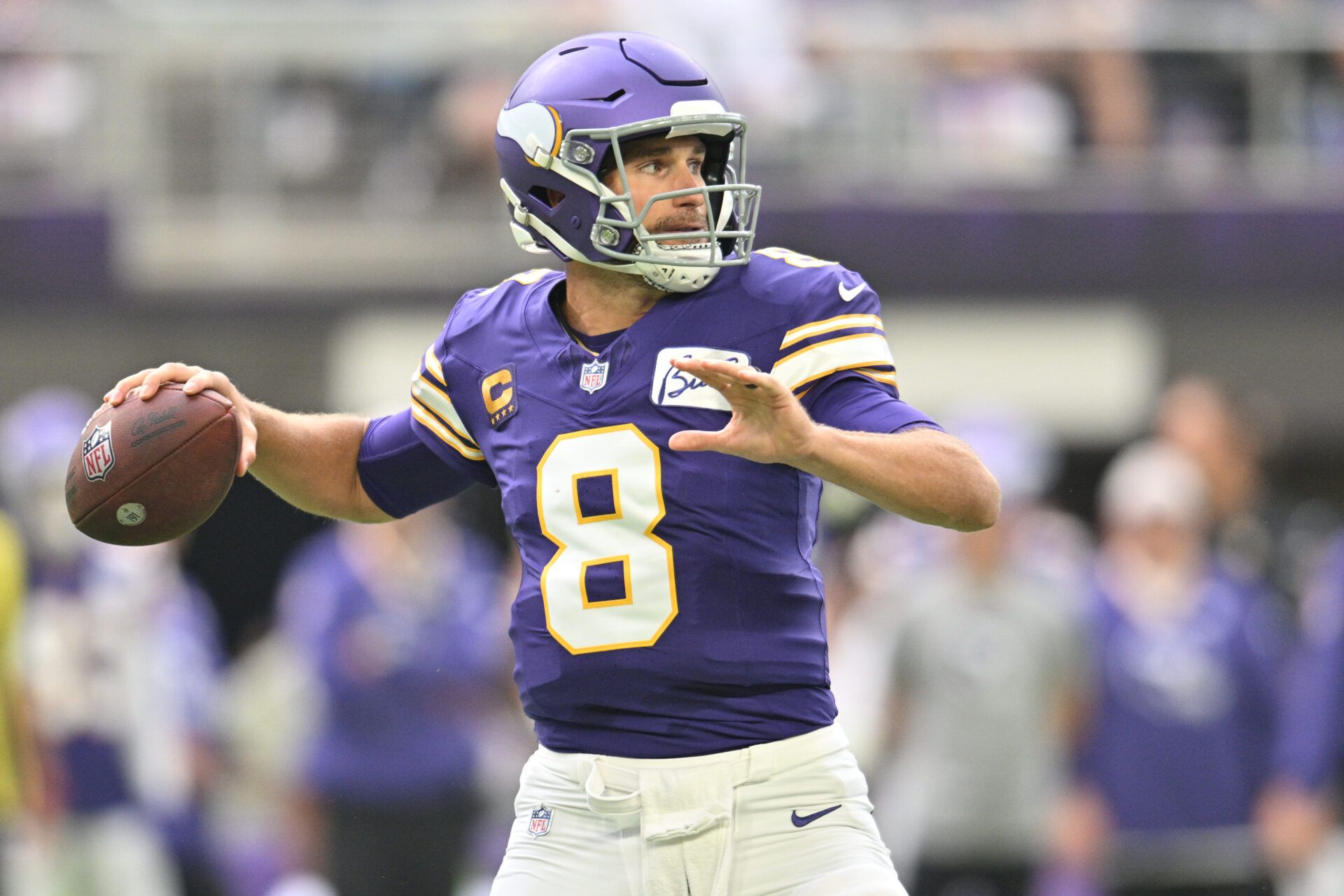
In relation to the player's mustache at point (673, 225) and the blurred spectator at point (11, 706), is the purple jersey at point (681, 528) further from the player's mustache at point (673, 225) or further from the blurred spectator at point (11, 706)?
the blurred spectator at point (11, 706)

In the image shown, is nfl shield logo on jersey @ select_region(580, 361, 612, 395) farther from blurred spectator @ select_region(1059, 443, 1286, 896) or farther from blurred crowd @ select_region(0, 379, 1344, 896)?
blurred spectator @ select_region(1059, 443, 1286, 896)

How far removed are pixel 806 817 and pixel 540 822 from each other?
1.52 ft

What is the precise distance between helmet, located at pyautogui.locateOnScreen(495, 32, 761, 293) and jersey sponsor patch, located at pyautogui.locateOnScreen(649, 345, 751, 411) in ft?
0.49

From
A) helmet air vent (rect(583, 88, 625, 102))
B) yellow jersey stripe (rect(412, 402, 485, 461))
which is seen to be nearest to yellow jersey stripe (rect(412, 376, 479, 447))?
yellow jersey stripe (rect(412, 402, 485, 461))

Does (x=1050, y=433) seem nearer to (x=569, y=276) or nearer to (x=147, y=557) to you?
(x=147, y=557)

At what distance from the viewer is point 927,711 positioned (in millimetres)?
6910

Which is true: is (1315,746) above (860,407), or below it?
below

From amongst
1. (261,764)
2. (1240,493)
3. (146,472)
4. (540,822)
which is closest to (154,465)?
(146,472)

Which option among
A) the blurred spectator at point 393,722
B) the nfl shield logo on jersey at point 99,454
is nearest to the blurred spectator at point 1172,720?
the blurred spectator at point 393,722

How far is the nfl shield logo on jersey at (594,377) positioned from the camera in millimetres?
3406

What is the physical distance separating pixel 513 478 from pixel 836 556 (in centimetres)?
548

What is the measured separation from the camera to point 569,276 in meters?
3.71

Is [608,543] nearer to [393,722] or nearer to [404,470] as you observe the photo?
[404,470]

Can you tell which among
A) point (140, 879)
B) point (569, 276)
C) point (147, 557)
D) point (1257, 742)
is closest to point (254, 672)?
point (147, 557)
